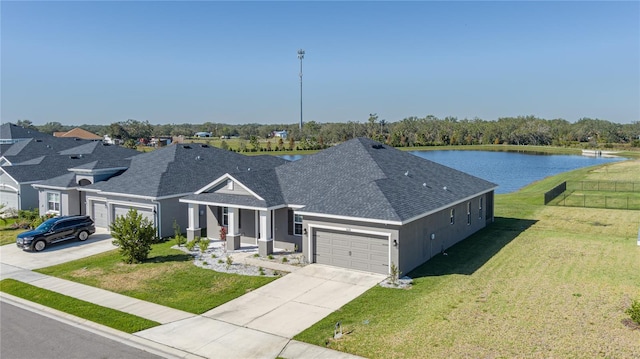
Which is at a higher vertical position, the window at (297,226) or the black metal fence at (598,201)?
the window at (297,226)

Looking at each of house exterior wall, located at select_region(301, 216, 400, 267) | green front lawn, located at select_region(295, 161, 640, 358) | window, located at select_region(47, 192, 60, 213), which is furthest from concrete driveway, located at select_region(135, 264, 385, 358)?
window, located at select_region(47, 192, 60, 213)

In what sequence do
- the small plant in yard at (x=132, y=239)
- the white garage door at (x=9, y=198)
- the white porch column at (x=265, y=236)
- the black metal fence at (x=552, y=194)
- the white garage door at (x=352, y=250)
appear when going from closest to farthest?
the white garage door at (x=352, y=250), the small plant in yard at (x=132, y=239), the white porch column at (x=265, y=236), the white garage door at (x=9, y=198), the black metal fence at (x=552, y=194)

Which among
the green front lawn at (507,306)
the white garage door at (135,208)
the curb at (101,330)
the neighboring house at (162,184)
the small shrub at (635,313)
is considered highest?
the neighboring house at (162,184)

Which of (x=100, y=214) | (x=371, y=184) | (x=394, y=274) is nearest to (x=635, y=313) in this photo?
(x=394, y=274)

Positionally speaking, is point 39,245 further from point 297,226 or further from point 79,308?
point 297,226

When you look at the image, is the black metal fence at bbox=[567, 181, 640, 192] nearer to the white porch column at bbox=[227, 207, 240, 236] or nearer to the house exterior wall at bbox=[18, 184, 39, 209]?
the white porch column at bbox=[227, 207, 240, 236]

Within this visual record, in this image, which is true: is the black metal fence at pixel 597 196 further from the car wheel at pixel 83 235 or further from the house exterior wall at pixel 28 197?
the house exterior wall at pixel 28 197

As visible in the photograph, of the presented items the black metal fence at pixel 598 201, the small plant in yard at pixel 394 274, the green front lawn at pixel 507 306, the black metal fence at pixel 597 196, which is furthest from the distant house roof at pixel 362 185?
the black metal fence at pixel 597 196

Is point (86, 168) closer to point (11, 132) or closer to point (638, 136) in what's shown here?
point (11, 132)
